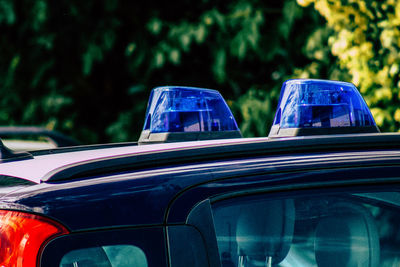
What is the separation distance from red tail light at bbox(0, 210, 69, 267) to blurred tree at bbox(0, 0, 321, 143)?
17.2ft

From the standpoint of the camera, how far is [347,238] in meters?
1.60

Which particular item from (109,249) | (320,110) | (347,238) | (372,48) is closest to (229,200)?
(109,249)

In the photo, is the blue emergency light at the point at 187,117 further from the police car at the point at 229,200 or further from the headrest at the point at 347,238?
the headrest at the point at 347,238

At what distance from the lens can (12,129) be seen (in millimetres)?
4133

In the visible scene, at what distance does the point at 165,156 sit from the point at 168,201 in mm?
155

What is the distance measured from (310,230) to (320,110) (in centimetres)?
44

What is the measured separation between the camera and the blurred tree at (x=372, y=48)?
4461 mm

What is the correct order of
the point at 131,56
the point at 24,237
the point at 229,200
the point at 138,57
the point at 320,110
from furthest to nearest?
the point at 131,56
the point at 138,57
the point at 320,110
the point at 229,200
the point at 24,237

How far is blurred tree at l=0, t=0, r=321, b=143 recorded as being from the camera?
21.9 ft

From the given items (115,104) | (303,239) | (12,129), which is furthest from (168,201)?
(115,104)

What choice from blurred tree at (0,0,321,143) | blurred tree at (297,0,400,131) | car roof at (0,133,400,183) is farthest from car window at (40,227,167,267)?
blurred tree at (0,0,321,143)

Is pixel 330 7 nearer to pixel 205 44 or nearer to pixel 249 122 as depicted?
pixel 249 122

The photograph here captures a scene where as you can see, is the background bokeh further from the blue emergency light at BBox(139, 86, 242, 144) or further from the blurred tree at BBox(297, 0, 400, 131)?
the blue emergency light at BBox(139, 86, 242, 144)

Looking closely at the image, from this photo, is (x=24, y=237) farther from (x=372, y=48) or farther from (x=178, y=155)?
(x=372, y=48)
